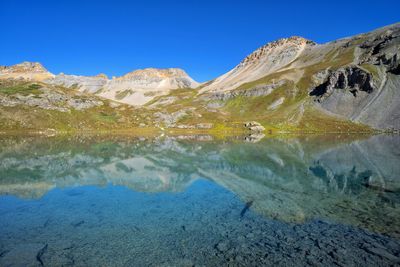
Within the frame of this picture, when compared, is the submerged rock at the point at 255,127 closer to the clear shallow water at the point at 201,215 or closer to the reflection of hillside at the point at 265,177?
the reflection of hillside at the point at 265,177

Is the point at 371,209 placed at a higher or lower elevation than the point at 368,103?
lower

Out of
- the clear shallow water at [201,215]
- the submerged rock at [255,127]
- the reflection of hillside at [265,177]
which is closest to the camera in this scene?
the clear shallow water at [201,215]

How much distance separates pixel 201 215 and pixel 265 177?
73.8 feet

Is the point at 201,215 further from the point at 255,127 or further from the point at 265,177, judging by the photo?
the point at 255,127

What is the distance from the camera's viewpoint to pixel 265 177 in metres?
50.7

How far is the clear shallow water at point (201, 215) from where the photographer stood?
69.3 ft

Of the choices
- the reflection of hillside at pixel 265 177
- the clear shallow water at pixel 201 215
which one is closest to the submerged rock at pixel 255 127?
the reflection of hillside at pixel 265 177

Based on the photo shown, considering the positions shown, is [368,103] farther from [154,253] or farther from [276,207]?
[154,253]

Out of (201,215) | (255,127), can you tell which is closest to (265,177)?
(201,215)

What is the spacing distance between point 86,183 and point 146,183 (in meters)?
8.97

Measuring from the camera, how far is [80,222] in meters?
28.5

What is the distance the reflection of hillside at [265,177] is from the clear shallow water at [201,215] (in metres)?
0.15

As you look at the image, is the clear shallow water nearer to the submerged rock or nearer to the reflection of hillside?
the reflection of hillside

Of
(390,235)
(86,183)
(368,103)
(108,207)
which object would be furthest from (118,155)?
(368,103)
